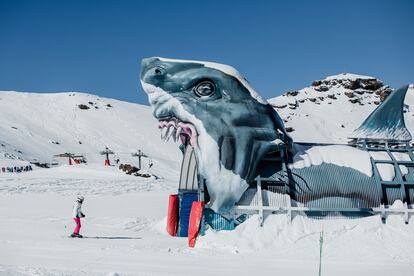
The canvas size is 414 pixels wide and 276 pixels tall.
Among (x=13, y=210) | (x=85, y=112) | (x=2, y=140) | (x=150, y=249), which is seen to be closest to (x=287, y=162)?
(x=150, y=249)

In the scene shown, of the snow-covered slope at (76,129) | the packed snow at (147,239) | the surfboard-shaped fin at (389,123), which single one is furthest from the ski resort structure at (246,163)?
the snow-covered slope at (76,129)

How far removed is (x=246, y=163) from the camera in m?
13.9

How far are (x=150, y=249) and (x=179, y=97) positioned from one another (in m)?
4.63

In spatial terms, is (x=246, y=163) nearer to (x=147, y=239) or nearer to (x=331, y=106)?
(x=147, y=239)

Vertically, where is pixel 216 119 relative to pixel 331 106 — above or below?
below

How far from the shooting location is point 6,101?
92688 millimetres

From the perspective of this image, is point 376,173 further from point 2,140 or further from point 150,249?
point 2,140

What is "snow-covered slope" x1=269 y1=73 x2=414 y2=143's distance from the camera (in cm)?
9250

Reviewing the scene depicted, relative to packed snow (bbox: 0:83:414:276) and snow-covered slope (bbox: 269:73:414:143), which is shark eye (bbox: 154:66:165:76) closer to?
packed snow (bbox: 0:83:414:276)

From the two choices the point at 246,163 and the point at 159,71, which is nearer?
the point at 246,163

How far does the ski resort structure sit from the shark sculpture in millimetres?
30

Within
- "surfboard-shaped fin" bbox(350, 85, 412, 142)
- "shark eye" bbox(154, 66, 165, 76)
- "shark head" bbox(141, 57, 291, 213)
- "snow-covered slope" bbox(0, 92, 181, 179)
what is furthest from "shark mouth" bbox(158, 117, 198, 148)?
"snow-covered slope" bbox(0, 92, 181, 179)

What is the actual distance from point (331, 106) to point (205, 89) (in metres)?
101

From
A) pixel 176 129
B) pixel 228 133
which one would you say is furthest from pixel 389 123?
pixel 176 129
